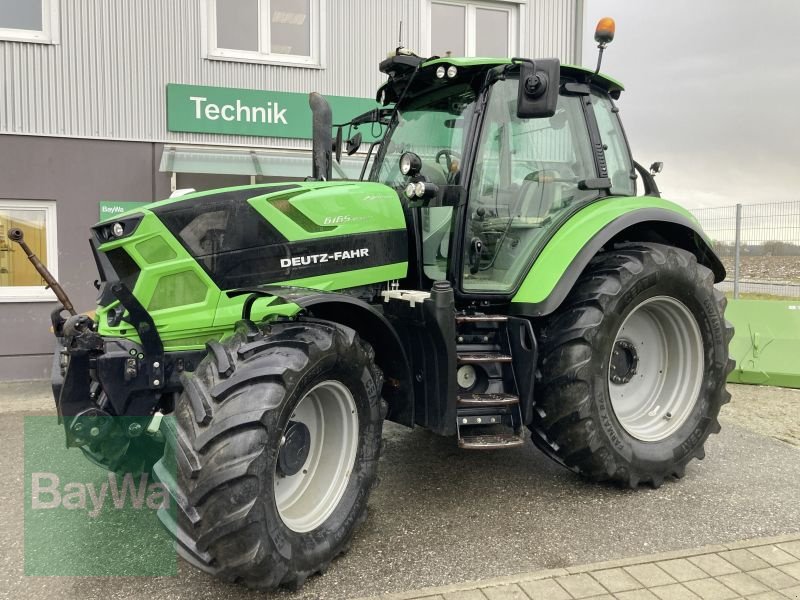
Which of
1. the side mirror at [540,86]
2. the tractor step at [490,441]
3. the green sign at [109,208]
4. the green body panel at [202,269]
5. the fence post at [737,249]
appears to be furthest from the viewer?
the fence post at [737,249]

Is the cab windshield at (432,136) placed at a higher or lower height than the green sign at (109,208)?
higher

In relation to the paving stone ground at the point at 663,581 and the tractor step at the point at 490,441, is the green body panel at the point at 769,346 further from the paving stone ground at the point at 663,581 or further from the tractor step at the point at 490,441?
the tractor step at the point at 490,441

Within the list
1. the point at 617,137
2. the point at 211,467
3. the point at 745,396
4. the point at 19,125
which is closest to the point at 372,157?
the point at 617,137

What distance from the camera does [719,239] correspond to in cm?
991

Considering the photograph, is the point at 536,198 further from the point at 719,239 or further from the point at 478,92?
the point at 719,239

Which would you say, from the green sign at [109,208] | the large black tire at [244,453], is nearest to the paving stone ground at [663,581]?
the large black tire at [244,453]

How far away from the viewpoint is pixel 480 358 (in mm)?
3652

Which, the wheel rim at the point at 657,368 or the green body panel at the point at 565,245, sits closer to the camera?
the green body panel at the point at 565,245

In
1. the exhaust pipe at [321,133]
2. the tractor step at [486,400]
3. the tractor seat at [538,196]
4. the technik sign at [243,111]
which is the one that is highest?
Answer: the technik sign at [243,111]

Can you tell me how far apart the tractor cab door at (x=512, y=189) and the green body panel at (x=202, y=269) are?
71cm

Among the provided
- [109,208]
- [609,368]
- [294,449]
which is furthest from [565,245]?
[109,208]

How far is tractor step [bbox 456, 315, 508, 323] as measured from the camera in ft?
11.9

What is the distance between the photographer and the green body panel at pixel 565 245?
372cm

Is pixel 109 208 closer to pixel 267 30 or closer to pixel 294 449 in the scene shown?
pixel 267 30
